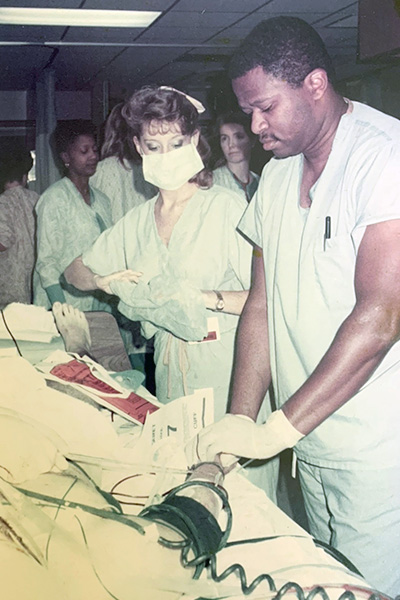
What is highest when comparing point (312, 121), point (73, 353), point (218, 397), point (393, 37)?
point (393, 37)

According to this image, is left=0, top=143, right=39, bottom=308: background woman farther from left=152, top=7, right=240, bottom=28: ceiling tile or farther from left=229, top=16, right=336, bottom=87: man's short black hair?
left=229, top=16, right=336, bottom=87: man's short black hair

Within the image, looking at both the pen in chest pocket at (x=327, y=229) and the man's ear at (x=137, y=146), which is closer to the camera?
the pen in chest pocket at (x=327, y=229)

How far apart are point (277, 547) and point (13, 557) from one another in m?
0.51

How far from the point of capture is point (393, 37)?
1.45 metres

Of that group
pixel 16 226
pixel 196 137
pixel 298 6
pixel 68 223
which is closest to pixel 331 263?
pixel 196 137

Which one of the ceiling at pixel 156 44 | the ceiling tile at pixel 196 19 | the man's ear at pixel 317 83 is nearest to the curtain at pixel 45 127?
the ceiling at pixel 156 44

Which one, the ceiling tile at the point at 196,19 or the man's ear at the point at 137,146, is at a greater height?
the ceiling tile at the point at 196,19

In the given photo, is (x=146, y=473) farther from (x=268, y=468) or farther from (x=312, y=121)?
(x=312, y=121)

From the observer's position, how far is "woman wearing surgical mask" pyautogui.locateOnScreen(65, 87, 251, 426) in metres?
1.56

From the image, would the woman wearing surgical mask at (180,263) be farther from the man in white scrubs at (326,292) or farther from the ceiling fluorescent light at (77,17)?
the ceiling fluorescent light at (77,17)

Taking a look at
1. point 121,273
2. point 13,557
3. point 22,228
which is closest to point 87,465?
point 13,557

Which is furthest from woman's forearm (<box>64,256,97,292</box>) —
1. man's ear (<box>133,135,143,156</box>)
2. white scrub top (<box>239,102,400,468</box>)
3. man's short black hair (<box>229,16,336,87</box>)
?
man's short black hair (<box>229,16,336,87</box>)

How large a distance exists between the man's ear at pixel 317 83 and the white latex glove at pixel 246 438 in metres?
0.71

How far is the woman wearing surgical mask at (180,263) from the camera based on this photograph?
156 centimetres
